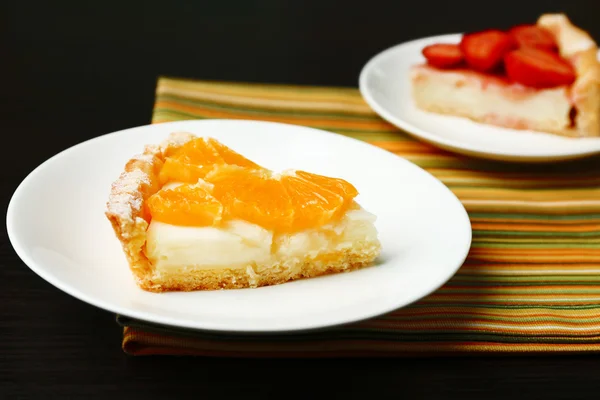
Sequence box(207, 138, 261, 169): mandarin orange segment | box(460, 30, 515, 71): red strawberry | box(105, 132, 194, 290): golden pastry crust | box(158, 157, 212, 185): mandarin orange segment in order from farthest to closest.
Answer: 1. box(460, 30, 515, 71): red strawberry
2. box(207, 138, 261, 169): mandarin orange segment
3. box(158, 157, 212, 185): mandarin orange segment
4. box(105, 132, 194, 290): golden pastry crust

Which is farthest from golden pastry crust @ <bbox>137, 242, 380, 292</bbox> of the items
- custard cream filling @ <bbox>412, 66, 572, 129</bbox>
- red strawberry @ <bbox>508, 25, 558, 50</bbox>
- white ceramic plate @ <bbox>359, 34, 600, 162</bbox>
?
red strawberry @ <bbox>508, 25, 558, 50</bbox>

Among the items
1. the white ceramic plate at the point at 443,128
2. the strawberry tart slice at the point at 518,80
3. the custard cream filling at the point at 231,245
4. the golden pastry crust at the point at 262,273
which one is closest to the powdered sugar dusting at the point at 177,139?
the custard cream filling at the point at 231,245

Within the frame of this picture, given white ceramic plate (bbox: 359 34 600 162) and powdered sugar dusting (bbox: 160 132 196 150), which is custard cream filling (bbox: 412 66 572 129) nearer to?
white ceramic plate (bbox: 359 34 600 162)

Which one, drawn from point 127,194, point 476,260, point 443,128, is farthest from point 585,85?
point 127,194

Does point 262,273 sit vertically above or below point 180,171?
below

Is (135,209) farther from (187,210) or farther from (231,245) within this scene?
(231,245)

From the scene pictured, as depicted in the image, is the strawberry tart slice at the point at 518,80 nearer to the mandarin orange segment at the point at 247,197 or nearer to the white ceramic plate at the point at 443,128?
the white ceramic plate at the point at 443,128

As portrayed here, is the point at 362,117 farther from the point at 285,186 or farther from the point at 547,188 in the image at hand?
the point at 285,186
